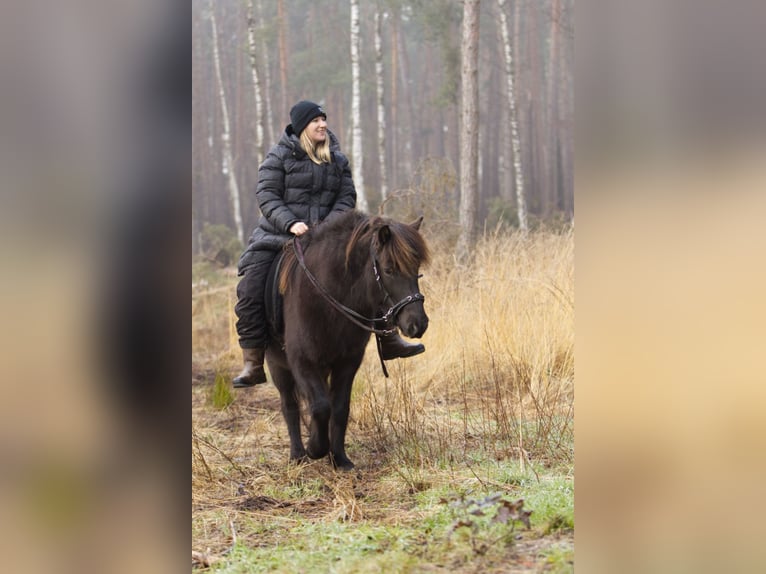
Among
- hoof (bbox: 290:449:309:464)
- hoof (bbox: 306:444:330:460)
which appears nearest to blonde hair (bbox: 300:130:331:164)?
hoof (bbox: 306:444:330:460)

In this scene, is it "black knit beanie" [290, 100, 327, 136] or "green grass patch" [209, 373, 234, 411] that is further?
"green grass patch" [209, 373, 234, 411]

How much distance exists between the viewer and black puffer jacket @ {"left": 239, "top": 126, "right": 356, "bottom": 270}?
630cm

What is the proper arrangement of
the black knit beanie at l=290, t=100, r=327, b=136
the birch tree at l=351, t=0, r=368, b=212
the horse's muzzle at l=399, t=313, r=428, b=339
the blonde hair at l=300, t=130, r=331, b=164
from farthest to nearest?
the birch tree at l=351, t=0, r=368, b=212, the blonde hair at l=300, t=130, r=331, b=164, the black knit beanie at l=290, t=100, r=327, b=136, the horse's muzzle at l=399, t=313, r=428, b=339

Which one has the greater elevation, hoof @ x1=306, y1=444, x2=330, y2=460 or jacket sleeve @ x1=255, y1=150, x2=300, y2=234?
jacket sleeve @ x1=255, y1=150, x2=300, y2=234

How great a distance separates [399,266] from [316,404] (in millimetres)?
1169

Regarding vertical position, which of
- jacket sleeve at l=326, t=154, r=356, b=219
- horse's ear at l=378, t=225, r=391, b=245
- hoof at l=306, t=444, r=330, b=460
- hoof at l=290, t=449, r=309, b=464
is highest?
jacket sleeve at l=326, t=154, r=356, b=219

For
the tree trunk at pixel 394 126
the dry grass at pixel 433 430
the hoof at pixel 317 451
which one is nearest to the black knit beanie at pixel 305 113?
the dry grass at pixel 433 430

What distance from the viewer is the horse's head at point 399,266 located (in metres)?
5.40

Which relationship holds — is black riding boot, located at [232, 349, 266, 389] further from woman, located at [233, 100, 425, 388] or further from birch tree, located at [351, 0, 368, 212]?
birch tree, located at [351, 0, 368, 212]

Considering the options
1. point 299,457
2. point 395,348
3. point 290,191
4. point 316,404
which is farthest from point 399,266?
point 299,457

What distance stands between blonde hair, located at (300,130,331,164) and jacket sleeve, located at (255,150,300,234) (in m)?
0.22

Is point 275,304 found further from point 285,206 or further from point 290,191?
point 290,191
